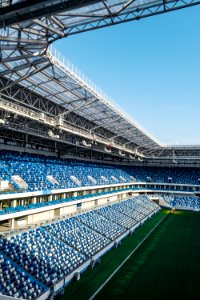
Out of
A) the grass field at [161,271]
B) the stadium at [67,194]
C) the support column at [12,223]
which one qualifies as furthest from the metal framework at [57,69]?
the grass field at [161,271]

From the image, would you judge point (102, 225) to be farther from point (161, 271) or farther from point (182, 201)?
point (182, 201)

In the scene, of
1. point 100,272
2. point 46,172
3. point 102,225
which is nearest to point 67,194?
point 46,172

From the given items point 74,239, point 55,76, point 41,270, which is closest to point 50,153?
point 74,239

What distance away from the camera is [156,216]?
5106 cm

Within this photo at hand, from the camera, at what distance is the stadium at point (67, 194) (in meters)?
11.8

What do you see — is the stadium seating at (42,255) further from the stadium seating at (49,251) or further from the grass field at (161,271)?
the grass field at (161,271)

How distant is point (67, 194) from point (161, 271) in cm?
1628

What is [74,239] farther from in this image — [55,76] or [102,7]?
[102,7]

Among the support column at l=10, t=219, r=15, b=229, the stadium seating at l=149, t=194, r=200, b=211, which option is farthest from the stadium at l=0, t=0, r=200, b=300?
the stadium seating at l=149, t=194, r=200, b=211

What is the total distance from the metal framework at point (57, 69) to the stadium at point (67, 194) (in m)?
0.06

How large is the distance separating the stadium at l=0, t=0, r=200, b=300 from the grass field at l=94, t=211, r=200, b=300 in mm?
95

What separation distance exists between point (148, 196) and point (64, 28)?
55513 millimetres

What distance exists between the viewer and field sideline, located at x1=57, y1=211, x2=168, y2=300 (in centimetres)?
1928

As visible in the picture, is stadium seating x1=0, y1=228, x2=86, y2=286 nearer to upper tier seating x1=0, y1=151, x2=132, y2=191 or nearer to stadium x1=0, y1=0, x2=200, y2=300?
stadium x1=0, y1=0, x2=200, y2=300
